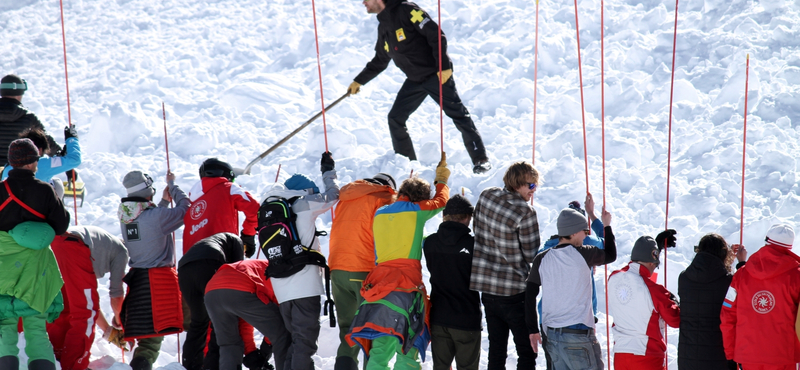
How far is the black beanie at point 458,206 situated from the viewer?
413 cm

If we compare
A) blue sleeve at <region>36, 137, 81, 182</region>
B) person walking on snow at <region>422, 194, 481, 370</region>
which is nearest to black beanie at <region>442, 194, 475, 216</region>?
person walking on snow at <region>422, 194, 481, 370</region>

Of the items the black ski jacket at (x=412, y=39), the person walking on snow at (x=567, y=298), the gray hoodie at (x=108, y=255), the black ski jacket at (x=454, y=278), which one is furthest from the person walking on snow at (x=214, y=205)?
the person walking on snow at (x=567, y=298)

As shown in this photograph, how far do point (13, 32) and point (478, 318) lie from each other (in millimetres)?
12197

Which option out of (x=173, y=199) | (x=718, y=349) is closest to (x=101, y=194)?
(x=173, y=199)

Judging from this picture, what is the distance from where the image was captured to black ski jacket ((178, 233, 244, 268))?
4383 millimetres

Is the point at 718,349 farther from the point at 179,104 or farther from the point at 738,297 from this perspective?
the point at 179,104

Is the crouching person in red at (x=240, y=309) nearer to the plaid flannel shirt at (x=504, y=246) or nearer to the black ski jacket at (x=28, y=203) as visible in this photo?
the black ski jacket at (x=28, y=203)

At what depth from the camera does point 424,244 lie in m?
4.19

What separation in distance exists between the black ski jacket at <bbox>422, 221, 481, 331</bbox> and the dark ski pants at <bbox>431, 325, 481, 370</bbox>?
0.04m

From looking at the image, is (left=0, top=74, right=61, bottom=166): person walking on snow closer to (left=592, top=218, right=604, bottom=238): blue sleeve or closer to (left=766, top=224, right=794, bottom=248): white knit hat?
(left=592, top=218, right=604, bottom=238): blue sleeve

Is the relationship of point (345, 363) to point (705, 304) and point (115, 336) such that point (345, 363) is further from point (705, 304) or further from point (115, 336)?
point (705, 304)

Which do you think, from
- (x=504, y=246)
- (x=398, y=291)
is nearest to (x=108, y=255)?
(x=398, y=291)

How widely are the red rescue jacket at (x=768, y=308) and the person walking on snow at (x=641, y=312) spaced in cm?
34

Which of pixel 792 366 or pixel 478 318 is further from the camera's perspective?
pixel 478 318
